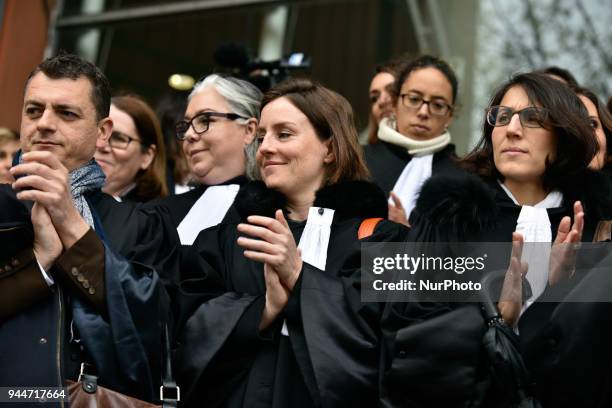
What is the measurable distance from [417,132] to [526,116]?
1373 mm

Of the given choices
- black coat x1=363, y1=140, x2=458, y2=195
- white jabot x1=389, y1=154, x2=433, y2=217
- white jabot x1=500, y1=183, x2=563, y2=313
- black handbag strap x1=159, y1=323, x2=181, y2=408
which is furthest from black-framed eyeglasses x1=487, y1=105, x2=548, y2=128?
black handbag strap x1=159, y1=323, x2=181, y2=408

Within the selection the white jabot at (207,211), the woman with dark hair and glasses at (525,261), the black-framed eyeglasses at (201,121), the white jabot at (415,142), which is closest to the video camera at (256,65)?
the black-framed eyeglasses at (201,121)

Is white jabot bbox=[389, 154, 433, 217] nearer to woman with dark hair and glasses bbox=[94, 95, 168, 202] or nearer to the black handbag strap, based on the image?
woman with dark hair and glasses bbox=[94, 95, 168, 202]

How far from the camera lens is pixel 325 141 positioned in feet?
12.8

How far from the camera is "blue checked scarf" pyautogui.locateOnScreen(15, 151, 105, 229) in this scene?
3388 millimetres

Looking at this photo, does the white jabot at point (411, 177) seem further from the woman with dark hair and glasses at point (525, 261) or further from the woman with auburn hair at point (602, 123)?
the woman with auburn hair at point (602, 123)

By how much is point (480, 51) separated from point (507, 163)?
17.3ft

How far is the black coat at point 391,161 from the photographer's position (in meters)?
4.82

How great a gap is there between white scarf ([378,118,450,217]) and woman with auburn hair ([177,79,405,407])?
3.26ft

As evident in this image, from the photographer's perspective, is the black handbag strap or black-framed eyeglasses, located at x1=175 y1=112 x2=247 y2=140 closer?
the black handbag strap

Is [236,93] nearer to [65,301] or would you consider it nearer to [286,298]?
[286,298]

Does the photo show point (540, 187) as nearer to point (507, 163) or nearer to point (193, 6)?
point (507, 163)

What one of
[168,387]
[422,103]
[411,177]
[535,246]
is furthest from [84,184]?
[422,103]

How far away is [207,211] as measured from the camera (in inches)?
173
